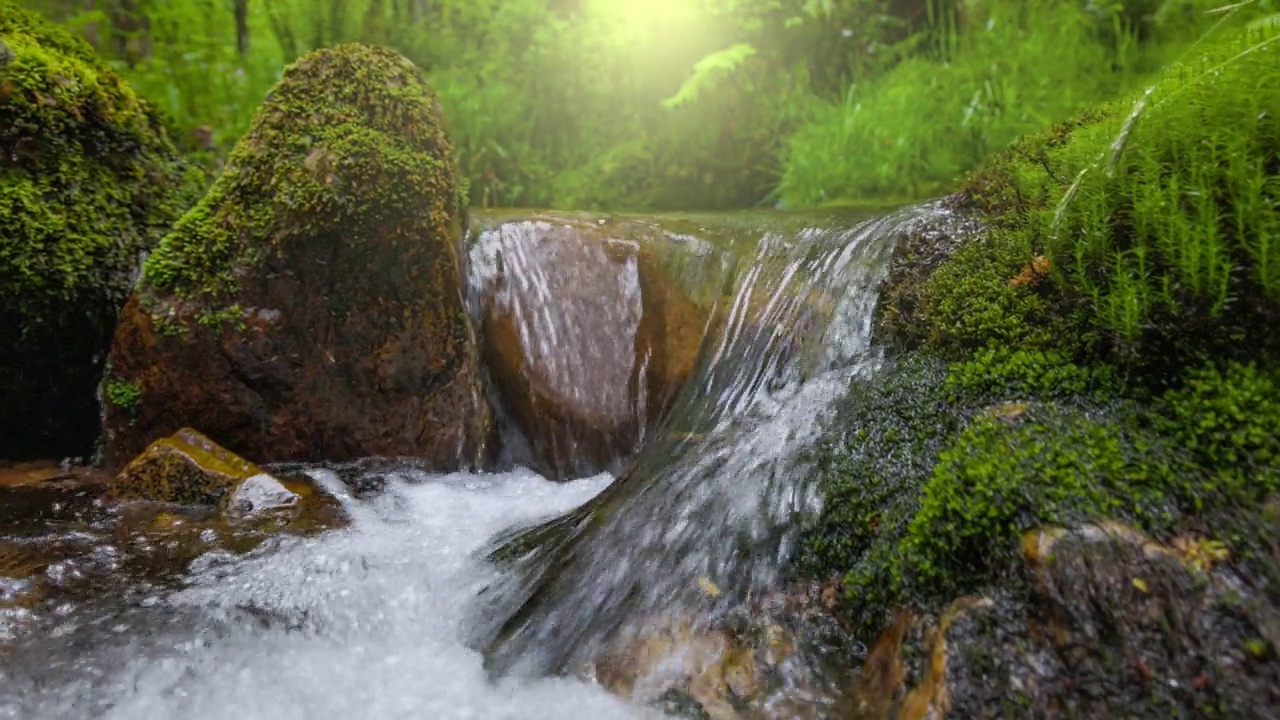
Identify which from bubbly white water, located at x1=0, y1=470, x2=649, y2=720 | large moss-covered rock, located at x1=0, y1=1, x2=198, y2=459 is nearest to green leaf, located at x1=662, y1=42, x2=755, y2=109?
large moss-covered rock, located at x1=0, y1=1, x2=198, y2=459

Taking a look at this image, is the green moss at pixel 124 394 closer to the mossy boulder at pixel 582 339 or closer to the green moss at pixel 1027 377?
the mossy boulder at pixel 582 339

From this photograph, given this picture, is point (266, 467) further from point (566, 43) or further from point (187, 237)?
point (566, 43)

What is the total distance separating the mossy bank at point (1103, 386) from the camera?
170cm

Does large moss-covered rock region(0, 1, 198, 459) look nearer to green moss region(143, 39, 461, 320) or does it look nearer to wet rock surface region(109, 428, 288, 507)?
green moss region(143, 39, 461, 320)

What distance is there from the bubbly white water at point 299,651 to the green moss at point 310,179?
6.00 feet

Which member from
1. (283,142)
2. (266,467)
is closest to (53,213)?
(283,142)

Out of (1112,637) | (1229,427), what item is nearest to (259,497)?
(1112,637)

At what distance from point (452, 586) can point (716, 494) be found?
1.17m

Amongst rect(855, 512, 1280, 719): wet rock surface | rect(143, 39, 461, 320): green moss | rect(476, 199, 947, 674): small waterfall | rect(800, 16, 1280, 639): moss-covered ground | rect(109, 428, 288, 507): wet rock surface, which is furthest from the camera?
rect(143, 39, 461, 320): green moss

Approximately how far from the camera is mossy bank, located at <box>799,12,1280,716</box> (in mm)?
1699

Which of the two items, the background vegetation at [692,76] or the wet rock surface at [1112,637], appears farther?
the background vegetation at [692,76]

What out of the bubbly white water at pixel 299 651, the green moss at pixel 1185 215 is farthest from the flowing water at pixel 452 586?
the green moss at pixel 1185 215

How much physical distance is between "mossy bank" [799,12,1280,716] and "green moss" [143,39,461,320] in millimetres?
3007

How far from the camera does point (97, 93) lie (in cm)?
464
